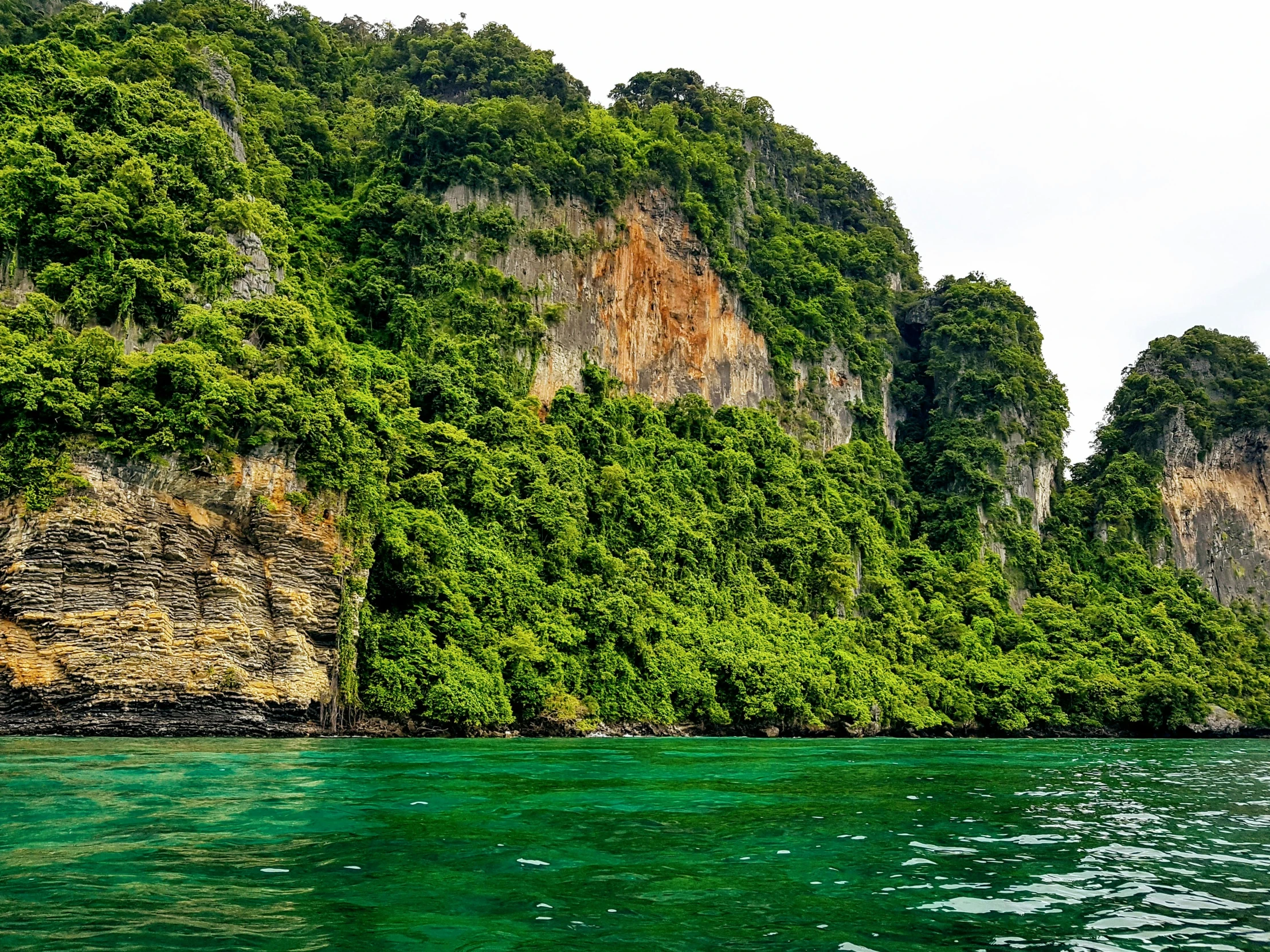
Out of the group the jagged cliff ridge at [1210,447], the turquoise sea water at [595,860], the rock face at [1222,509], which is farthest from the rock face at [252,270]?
the rock face at [1222,509]

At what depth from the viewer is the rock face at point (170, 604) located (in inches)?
929


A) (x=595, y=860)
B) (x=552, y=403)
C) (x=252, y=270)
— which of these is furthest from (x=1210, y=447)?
(x=595, y=860)

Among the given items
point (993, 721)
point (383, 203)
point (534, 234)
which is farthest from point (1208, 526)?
point (383, 203)

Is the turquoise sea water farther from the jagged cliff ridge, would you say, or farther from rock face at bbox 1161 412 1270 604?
the jagged cliff ridge

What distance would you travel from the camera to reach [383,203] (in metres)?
54.2

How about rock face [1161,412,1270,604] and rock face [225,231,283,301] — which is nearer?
rock face [225,231,283,301]

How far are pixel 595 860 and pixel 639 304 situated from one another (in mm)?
55883

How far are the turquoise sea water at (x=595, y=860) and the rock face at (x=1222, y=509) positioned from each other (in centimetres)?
6852

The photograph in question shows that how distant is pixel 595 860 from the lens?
8.77 metres

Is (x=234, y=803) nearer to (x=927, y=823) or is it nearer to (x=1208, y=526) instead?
(x=927, y=823)

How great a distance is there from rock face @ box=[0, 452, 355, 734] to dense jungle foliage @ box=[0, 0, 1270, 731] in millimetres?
1030

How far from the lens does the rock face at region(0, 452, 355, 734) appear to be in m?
23.6

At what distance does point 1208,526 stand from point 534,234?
61758mm

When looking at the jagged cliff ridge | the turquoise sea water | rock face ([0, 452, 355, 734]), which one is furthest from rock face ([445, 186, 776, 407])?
the turquoise sea water
